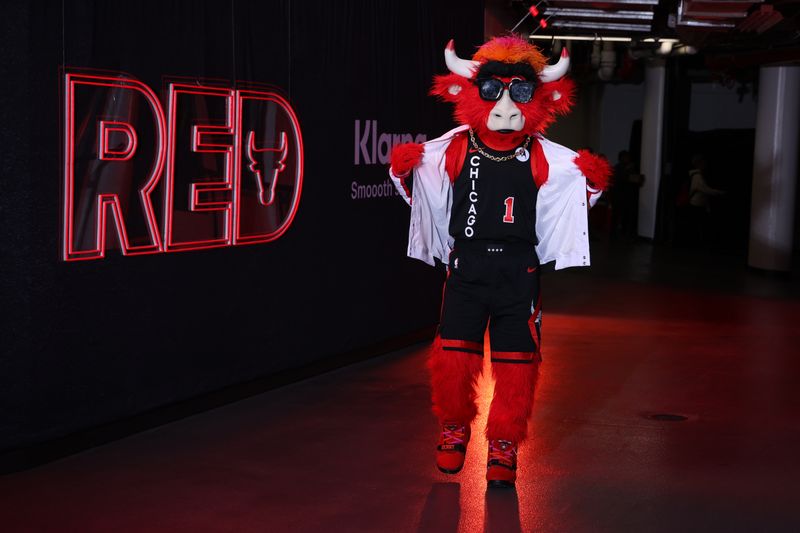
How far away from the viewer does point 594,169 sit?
437 cm

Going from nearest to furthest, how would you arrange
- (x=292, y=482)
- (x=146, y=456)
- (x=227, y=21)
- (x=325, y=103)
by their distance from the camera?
1. (x=292, y=482)
2. (x=146, y=456)
3. (x=227, y=21)
4. (x=325, y=103)

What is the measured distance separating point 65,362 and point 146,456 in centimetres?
56

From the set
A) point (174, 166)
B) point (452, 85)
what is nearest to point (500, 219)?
point (452, 85)

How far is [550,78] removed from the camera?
446 centimetres

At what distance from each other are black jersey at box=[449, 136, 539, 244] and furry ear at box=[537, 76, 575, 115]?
0.28 m

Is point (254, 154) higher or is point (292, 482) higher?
point (254, 154)

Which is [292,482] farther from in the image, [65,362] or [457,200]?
[457,200]

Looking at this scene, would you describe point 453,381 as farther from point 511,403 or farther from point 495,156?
point 495,156

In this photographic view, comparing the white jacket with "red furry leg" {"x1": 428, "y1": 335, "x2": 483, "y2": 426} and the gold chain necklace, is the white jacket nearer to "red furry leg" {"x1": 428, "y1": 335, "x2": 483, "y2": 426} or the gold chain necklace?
the gold chain necklace

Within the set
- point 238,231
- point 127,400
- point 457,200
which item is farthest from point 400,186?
point 127,400

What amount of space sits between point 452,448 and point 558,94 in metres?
1.64

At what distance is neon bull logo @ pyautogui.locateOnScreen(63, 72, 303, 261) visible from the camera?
439 centimetres

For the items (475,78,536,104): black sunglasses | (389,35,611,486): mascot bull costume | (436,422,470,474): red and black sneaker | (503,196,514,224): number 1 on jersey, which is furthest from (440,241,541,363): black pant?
(475,78,536,104): black sunglasses

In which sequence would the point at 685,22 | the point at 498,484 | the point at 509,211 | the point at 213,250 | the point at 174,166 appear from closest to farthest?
the point at 498,484 → the point at 509,211 → the point at 174,166 → the point at 213,250 → the point at 685,22
